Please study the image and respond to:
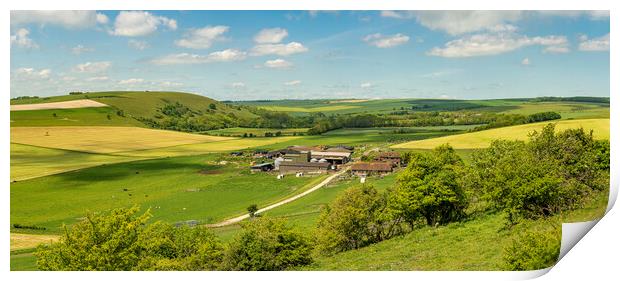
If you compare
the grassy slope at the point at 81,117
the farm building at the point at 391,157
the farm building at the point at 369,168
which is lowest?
the farm building at the point at 369,168

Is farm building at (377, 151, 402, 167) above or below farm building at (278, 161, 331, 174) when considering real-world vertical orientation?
above

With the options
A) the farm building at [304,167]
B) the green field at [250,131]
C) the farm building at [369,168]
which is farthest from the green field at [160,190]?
the green field at [250,131]

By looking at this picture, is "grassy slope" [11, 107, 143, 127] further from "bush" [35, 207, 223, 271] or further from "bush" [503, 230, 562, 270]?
"bush" [503, 230, 562, 270]

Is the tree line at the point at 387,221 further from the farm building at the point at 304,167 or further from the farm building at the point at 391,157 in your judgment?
the farm building at the point at 304,167

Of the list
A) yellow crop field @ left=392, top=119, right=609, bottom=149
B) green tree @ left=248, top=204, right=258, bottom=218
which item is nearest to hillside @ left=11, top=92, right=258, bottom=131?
green tree @ left=248, top=204, right=258, bottom=218

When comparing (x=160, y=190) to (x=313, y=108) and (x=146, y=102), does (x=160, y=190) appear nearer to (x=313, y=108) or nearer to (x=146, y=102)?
(x=146, y=102)

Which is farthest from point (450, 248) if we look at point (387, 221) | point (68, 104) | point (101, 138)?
point (68, 104)
